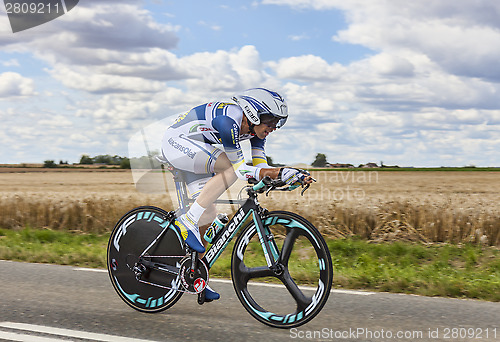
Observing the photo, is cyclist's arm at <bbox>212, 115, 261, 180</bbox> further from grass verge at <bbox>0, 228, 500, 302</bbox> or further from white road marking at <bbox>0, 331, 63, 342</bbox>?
white road marking at <bbox>0, 331, 63, 342</bbox>

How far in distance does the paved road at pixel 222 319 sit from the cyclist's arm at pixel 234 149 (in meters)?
1.36

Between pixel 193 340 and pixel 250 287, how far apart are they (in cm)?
93

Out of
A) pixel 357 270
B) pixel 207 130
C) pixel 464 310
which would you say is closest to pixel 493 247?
pixel 357 270

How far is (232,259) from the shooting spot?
507 cm

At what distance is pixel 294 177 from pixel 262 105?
0.75m

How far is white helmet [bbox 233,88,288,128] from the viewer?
479 centimetres

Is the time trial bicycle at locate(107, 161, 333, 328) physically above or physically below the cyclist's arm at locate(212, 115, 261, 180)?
below

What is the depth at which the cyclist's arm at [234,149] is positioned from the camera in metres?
4.67

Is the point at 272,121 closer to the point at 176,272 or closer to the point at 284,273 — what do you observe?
the point at 284,273

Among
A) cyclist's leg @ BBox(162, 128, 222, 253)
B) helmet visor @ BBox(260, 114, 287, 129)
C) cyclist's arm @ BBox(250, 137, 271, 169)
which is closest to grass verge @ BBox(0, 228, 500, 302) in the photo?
cyclist's leg @ BBox(162, 128, 222, 253)

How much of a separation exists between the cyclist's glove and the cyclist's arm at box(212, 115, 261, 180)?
0.80ft

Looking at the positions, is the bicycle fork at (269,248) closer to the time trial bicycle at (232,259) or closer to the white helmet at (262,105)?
the time trial bicycle at (232,259)

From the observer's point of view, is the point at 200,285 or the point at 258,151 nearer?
the point at 200,285

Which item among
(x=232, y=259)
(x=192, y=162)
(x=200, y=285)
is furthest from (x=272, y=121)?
(x=200, y=285)
